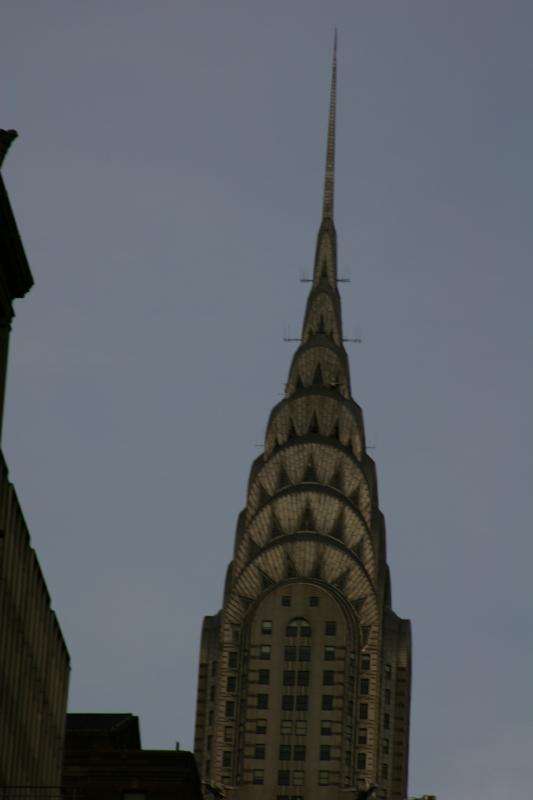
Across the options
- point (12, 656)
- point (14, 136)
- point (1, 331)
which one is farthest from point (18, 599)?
point (14, 136)

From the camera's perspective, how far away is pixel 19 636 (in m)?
99.2

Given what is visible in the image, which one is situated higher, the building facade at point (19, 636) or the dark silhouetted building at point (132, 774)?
the dark silhouetted building at point (132, 774)

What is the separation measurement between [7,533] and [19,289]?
9.20 metres

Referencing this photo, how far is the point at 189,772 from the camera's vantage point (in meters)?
141

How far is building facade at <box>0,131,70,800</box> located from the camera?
313 feet

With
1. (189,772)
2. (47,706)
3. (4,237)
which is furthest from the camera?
(189,772)

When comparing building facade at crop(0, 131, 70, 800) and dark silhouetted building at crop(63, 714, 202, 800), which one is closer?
building facade at crop(0, 131, 70, 800)

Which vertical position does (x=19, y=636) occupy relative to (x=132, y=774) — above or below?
below

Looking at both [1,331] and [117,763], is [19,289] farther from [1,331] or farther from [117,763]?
[117,763]

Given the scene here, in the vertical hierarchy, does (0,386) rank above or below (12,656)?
above

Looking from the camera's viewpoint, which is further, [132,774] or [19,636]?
[132,774]

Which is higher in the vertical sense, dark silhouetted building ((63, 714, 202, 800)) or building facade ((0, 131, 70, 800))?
dark silhouetted building ((63, 714, 202, 800))

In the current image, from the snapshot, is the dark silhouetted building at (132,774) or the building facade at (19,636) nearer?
the building facade at (19,636)

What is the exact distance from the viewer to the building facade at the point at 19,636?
95.3m
